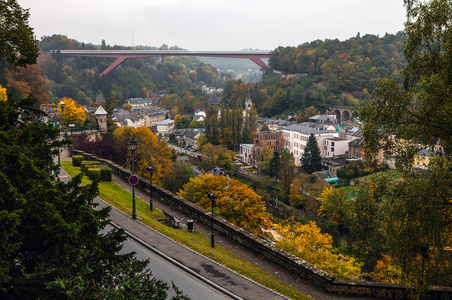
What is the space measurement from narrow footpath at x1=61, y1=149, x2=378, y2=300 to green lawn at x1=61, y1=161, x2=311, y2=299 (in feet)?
0.93

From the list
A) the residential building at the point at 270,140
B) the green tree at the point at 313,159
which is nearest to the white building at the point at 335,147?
the residential building at the point at 270,140

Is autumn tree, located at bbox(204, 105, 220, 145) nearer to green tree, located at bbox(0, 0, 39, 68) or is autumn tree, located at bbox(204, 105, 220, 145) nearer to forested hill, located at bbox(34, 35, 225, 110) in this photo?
forested hill, located at bbox(34, 35, 225, 110)

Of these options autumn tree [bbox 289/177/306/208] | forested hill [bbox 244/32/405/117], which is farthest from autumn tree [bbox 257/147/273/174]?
forested hill [bbox 244/32/405/117]

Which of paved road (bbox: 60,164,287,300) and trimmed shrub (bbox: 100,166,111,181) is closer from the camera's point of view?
paved road (bbox: 60,164,287,300)

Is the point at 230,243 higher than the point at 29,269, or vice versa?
the point at 29,269

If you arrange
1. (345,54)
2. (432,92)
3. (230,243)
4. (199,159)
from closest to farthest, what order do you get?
(432,92) → (230,243) → (199,159) → (345,54)

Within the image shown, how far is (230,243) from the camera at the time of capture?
17.1 metres

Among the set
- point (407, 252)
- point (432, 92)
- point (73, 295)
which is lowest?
point (407, 252)

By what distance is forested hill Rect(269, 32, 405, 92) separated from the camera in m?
135

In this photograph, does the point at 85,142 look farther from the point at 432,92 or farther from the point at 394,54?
the point at 394,54

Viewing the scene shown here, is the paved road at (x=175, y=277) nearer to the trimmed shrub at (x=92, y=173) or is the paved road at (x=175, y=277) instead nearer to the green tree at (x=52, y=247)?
the green tree at (x=52, y=247)

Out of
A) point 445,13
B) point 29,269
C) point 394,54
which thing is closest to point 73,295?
point 29,269

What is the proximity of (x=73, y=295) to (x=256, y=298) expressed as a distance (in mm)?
5963

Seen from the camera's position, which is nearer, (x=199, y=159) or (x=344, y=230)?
(x=344, y=230)
